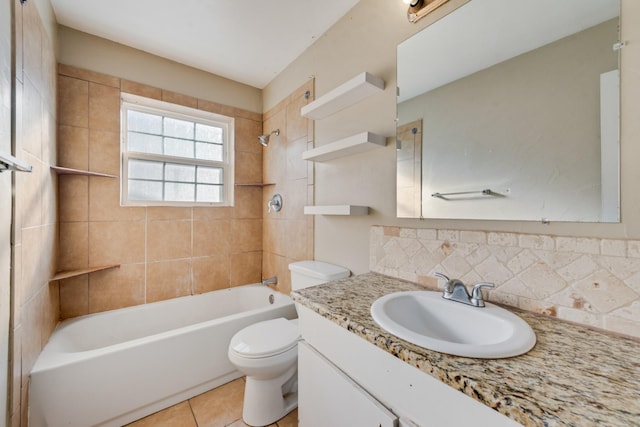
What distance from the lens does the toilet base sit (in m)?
1.45

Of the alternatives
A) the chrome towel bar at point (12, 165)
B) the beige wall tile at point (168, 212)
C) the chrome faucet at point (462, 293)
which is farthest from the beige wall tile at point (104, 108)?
the chrome faucet at point (462, 293)

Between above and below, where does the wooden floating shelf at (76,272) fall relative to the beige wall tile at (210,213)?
below

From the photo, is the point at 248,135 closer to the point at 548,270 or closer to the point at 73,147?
the point at 73,147

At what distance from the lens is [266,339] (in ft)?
4.87

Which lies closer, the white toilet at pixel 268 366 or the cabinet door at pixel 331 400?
the cabinet door at pixel 331 400

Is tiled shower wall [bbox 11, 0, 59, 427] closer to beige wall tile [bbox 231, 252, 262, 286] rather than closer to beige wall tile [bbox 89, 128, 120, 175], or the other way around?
beige wall tile [bbox 89, 128, 120, 175]

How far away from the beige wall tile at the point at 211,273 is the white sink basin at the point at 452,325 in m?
1.97

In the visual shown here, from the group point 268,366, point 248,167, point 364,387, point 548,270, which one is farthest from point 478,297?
point 248,167

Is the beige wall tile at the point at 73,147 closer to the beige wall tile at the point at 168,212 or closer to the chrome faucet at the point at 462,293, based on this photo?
the beige wall tile at the point at 168,212

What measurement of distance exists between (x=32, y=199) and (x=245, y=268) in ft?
5.48

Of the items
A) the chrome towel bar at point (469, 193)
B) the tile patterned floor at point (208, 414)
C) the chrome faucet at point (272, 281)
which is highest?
the chrome towel bar at point (469, 193)

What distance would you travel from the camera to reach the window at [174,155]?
2.17m

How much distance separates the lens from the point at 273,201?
8.26 feet

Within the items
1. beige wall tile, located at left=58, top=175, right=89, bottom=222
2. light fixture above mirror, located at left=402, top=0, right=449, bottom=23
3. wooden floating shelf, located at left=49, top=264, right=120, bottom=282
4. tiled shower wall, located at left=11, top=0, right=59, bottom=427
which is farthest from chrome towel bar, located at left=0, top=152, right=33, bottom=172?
light fixture above mirror, located at left=402, top=0, right=449, bottom=23
